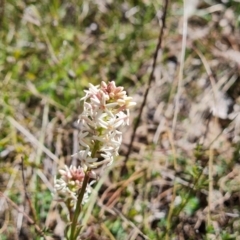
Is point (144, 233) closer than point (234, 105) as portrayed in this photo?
Yes

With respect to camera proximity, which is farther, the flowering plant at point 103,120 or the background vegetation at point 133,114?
the background vegetation at point 133,114

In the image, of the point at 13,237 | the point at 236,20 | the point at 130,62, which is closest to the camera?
the point at 13,237

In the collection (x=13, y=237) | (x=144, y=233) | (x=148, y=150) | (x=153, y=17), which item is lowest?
(x=13, y=237)

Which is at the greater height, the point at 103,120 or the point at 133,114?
the point at 103,120

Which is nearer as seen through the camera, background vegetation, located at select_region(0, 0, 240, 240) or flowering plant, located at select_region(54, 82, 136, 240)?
flowering plant, located at select_region(54, 82, 136, 240)

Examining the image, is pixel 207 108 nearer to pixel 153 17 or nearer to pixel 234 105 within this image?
pixel 234 105

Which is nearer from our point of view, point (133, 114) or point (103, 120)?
point (103, 120)

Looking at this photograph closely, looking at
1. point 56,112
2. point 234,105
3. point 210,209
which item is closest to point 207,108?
point 234,105

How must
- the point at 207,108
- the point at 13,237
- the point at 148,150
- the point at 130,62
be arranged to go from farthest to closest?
the point at 130,62, the point at 207,108, the point at 148,150, the point at 13,237
